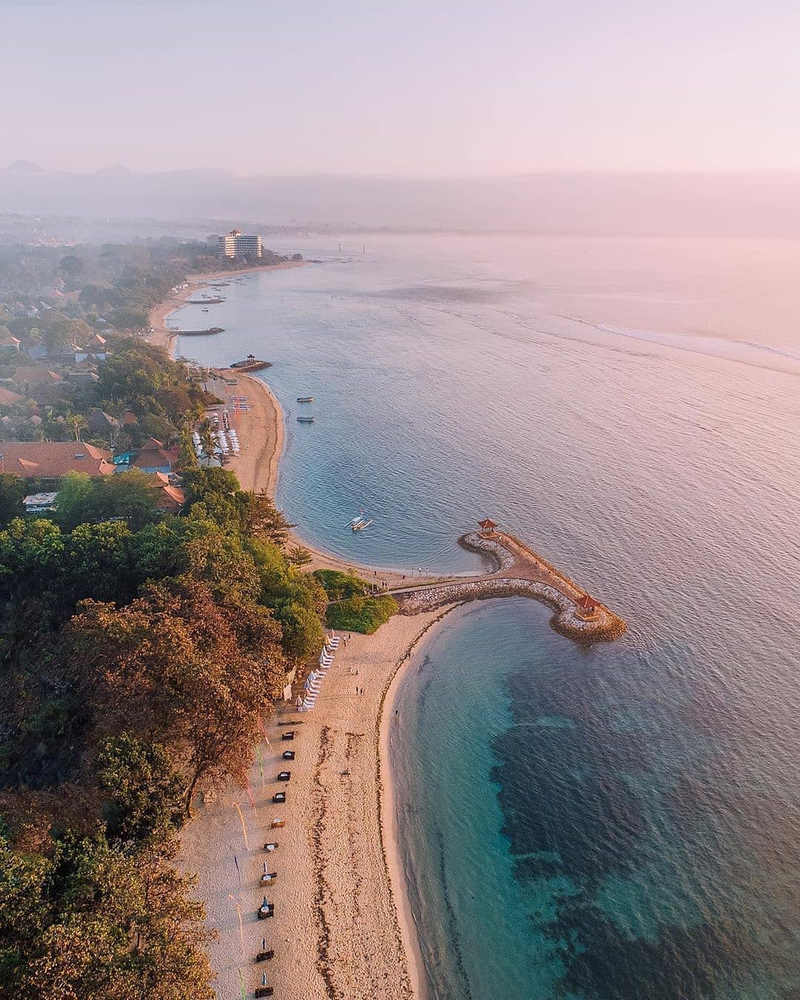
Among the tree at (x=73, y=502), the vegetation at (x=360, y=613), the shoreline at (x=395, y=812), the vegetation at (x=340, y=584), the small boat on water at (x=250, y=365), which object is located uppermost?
the tree at (x=73, y=502)

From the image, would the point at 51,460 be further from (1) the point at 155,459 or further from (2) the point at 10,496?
(1) the point at 155,459

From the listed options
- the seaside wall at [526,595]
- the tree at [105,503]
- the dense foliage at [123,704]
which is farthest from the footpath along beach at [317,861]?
the tree at [105,503]

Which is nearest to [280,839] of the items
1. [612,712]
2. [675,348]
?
[612,712]

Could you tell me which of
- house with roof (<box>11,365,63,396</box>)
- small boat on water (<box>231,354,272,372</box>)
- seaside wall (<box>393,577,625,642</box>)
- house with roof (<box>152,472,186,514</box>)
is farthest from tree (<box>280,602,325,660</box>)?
small boat on water (<box>231,354,272,372</box>)

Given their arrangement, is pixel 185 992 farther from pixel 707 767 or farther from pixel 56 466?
pixel 56 466

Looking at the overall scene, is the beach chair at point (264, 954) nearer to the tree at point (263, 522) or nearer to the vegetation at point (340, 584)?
the vegetation at point (340, 584)
